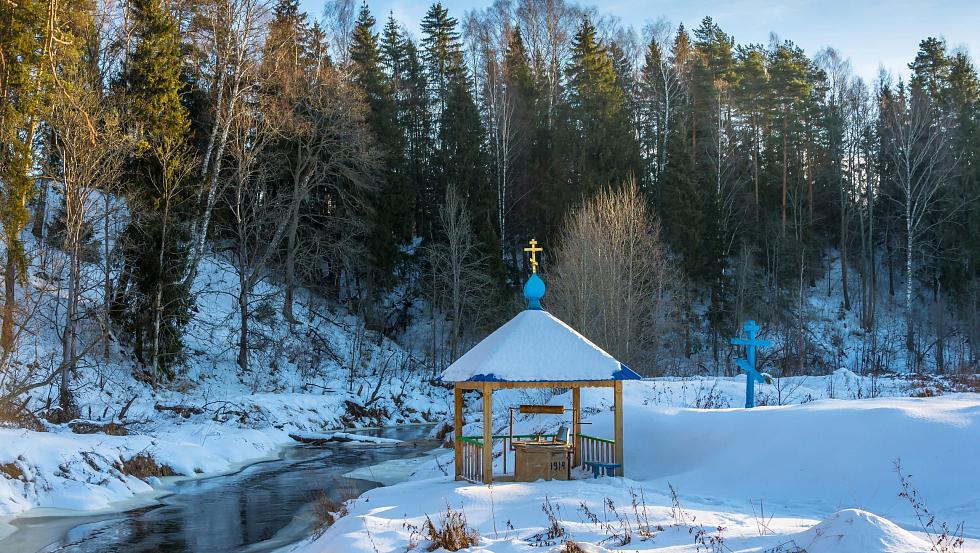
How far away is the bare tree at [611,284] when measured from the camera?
2759cm

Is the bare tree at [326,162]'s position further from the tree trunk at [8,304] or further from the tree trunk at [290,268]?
the tree trunk at [8,304]

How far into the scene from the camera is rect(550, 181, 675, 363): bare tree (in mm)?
27594

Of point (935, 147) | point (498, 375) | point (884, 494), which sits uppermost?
point (935, 147)

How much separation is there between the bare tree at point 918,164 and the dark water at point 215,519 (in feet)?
101

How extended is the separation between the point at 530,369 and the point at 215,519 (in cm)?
652

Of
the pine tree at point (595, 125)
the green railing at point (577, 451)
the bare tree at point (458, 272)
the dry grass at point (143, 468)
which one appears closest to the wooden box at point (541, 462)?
the green railing at point (577, 451)

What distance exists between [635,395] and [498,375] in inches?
359

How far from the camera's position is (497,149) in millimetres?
42656

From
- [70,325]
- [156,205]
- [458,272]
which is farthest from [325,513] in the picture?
[458,272]

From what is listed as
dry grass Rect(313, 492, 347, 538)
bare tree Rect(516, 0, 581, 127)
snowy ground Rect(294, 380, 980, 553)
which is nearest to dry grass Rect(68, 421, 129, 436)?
dry grass Rect(313, 492, 347, 538)

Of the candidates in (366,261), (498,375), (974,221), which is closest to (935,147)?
(974,221)

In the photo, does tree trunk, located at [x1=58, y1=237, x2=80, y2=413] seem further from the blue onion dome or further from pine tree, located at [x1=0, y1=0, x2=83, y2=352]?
the blue onion dome

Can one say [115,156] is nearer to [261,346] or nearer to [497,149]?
[261,346]

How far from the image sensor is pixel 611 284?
27.8 metres
